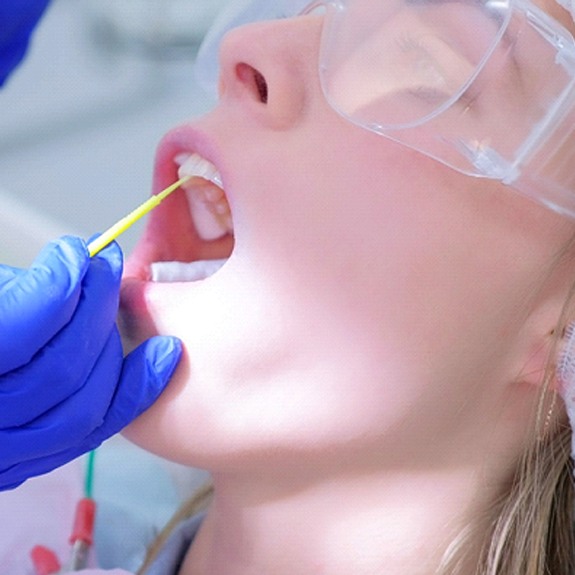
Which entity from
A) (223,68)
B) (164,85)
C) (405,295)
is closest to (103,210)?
(164,85)

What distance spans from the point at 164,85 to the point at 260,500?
1562 mm

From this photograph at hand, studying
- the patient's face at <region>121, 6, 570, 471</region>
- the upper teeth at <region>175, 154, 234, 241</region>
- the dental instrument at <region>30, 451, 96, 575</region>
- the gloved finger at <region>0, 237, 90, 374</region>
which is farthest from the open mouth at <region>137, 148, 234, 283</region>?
the dental instrument at <region>30, 451, 96, 575</region>

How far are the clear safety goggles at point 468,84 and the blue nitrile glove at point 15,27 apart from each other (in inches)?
24.1

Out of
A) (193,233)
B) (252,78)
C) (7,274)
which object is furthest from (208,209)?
(7,274)

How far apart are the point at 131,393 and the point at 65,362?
98 mm

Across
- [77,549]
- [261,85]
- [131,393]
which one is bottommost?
[77,549]

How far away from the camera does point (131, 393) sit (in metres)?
1.12

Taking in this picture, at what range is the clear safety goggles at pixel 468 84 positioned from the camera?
106 centimetres

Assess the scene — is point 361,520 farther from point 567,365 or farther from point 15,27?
point 15,27

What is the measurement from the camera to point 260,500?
4.07 ft

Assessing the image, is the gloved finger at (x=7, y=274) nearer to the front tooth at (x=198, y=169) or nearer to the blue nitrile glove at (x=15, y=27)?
the front tooth at (x=198, y=169)

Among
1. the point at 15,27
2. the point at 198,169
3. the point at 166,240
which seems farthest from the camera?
the point at 15,27

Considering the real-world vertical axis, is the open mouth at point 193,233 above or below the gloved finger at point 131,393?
above

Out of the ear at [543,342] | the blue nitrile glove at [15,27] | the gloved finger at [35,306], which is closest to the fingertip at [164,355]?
the gloved finger at [35,306]
